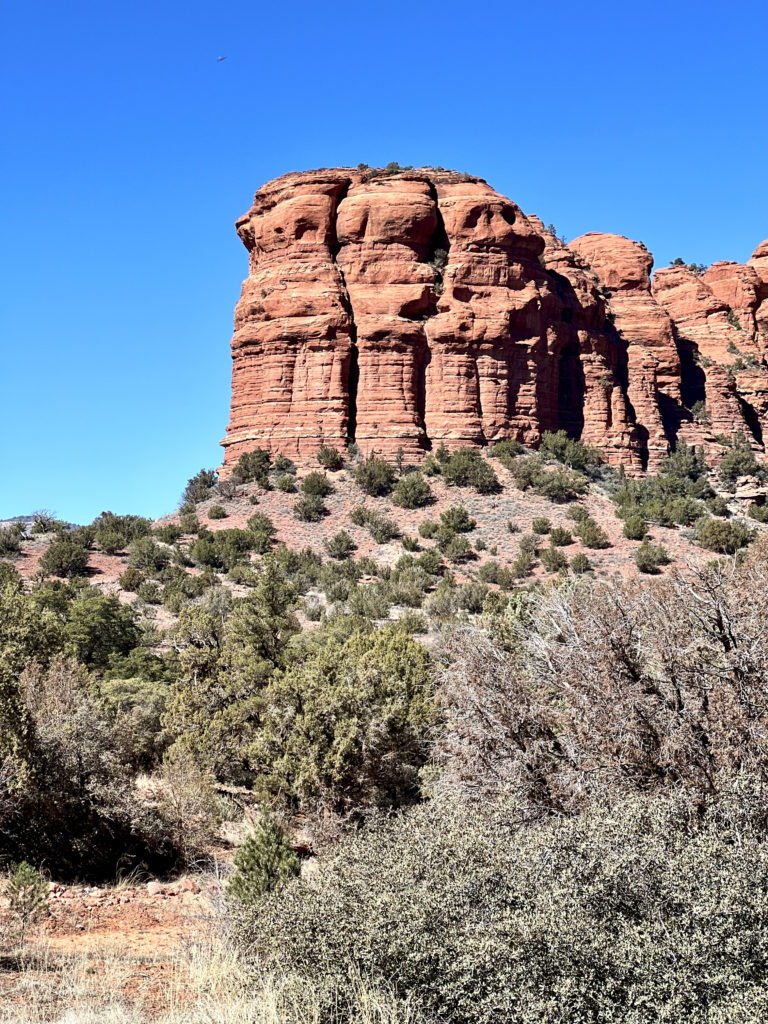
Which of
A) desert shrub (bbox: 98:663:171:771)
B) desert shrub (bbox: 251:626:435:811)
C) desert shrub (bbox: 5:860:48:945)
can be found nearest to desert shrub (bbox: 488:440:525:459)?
desert shrub (bbox: 98:663:171:771)

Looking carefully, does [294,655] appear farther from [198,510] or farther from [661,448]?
[661,448]

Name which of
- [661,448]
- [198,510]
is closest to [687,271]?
[661,448]

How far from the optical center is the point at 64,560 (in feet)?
127

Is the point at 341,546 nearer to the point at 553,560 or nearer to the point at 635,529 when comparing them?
the point at 553,560

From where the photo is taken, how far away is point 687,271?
240 feet

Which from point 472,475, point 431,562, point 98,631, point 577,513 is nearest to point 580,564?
point 431,562

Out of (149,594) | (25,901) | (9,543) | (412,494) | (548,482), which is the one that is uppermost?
(548,482)

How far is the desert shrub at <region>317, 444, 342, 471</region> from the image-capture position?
48375 millimetres

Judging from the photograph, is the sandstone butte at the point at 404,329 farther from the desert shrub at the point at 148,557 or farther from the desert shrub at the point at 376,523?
the desert shrub at the point at 148,557

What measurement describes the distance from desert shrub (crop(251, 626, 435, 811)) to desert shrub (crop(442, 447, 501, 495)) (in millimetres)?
30373

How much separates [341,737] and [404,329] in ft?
123

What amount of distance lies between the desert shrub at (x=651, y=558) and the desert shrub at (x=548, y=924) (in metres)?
30.7

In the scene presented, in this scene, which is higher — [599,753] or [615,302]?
[615,302]

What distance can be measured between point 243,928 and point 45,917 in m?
3.30
